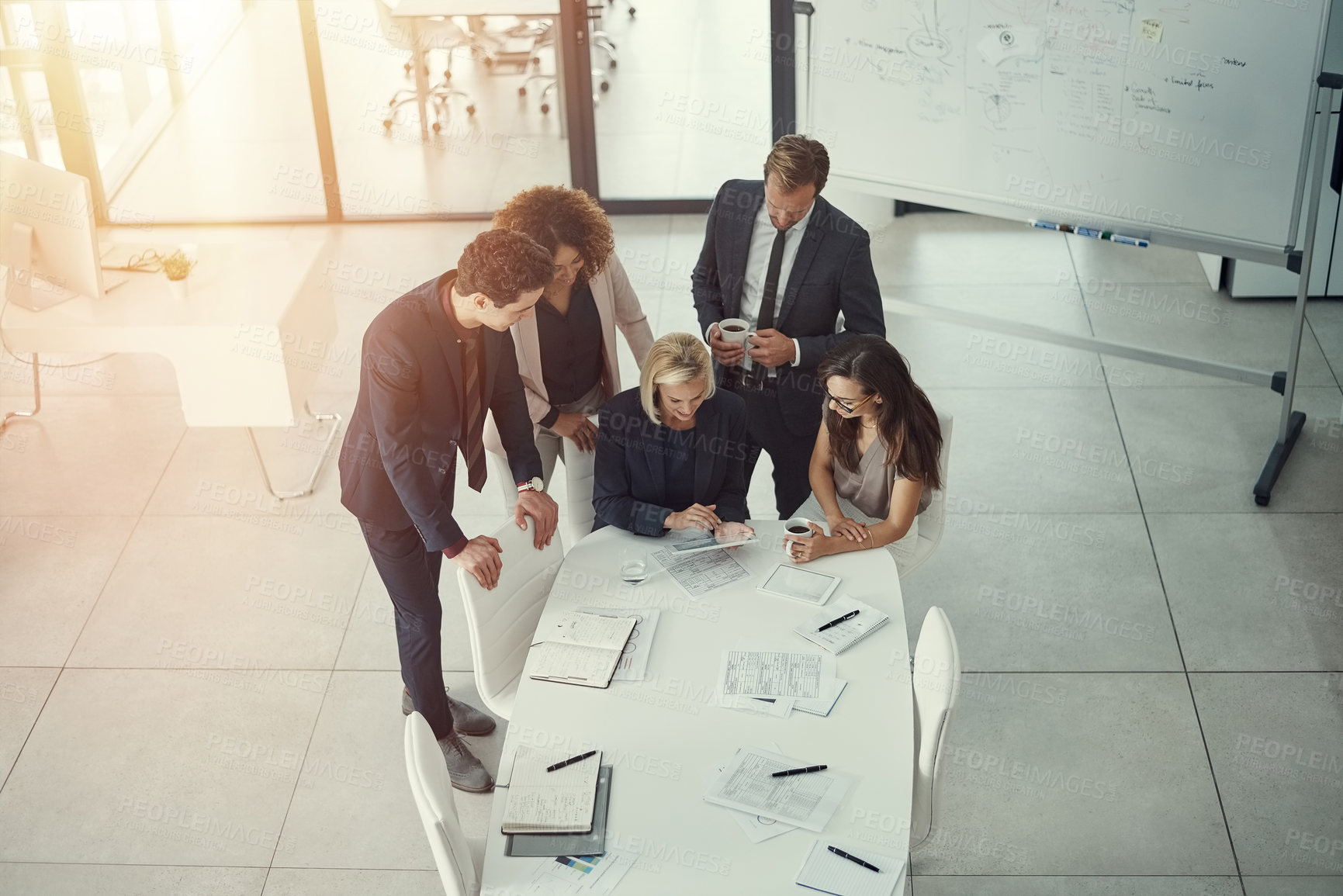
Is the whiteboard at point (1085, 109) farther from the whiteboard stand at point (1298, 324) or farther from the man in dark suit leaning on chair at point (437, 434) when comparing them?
the man in dark suit leaning on chair at point (437, 434)

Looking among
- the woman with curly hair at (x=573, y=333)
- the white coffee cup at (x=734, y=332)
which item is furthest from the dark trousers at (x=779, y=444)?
the woman with curly hair at (x=573, y=333)

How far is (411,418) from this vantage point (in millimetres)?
3273

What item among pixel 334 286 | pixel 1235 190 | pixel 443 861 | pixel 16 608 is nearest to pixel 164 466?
pixel 16 608

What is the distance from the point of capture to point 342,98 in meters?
7.29

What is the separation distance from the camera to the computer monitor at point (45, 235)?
487cm

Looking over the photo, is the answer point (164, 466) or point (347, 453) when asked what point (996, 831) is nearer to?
point (347, 453)

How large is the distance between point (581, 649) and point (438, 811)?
739mm

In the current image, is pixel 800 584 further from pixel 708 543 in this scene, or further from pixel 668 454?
pixel 668 454

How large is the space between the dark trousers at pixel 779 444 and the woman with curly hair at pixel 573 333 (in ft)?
1.38

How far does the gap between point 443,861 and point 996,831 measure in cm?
180

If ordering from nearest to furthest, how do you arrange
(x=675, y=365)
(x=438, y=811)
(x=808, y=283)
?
(x=438, y=811) < (x=675, y=365) < (x=808, y=283)

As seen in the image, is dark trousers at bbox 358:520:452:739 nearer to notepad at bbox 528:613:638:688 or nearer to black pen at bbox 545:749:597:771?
notepad at bbox 528:613:638:688

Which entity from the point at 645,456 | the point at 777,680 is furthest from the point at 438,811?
the point at 645,456

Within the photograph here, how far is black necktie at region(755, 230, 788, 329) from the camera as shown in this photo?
3.94 m
